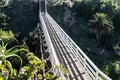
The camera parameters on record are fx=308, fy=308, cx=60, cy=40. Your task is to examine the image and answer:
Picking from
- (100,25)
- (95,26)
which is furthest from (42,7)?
(100,25)

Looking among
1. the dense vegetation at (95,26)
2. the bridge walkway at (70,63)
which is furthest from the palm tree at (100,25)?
the bridge walkway at (70,63)

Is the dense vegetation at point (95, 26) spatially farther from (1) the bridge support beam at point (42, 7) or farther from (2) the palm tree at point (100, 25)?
(1) the bridge support beam at point (42, 7)

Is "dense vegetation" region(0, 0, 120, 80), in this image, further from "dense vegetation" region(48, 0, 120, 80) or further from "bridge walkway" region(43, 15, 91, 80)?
"bridge walkway" region(43, 15, 91, 80)

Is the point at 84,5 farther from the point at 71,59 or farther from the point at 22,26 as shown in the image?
the point at 71,59

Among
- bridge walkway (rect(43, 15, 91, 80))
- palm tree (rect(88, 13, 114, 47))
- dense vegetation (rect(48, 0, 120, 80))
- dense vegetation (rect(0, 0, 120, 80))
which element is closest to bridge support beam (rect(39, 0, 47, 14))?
dense vegetation (rect(0, 0, 120, 80))

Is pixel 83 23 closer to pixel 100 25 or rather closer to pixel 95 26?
pixel 95 26

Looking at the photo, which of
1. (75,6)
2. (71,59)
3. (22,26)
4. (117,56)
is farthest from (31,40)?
(71,59)

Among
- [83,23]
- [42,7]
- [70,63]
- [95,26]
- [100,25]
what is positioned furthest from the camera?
[83,23]
